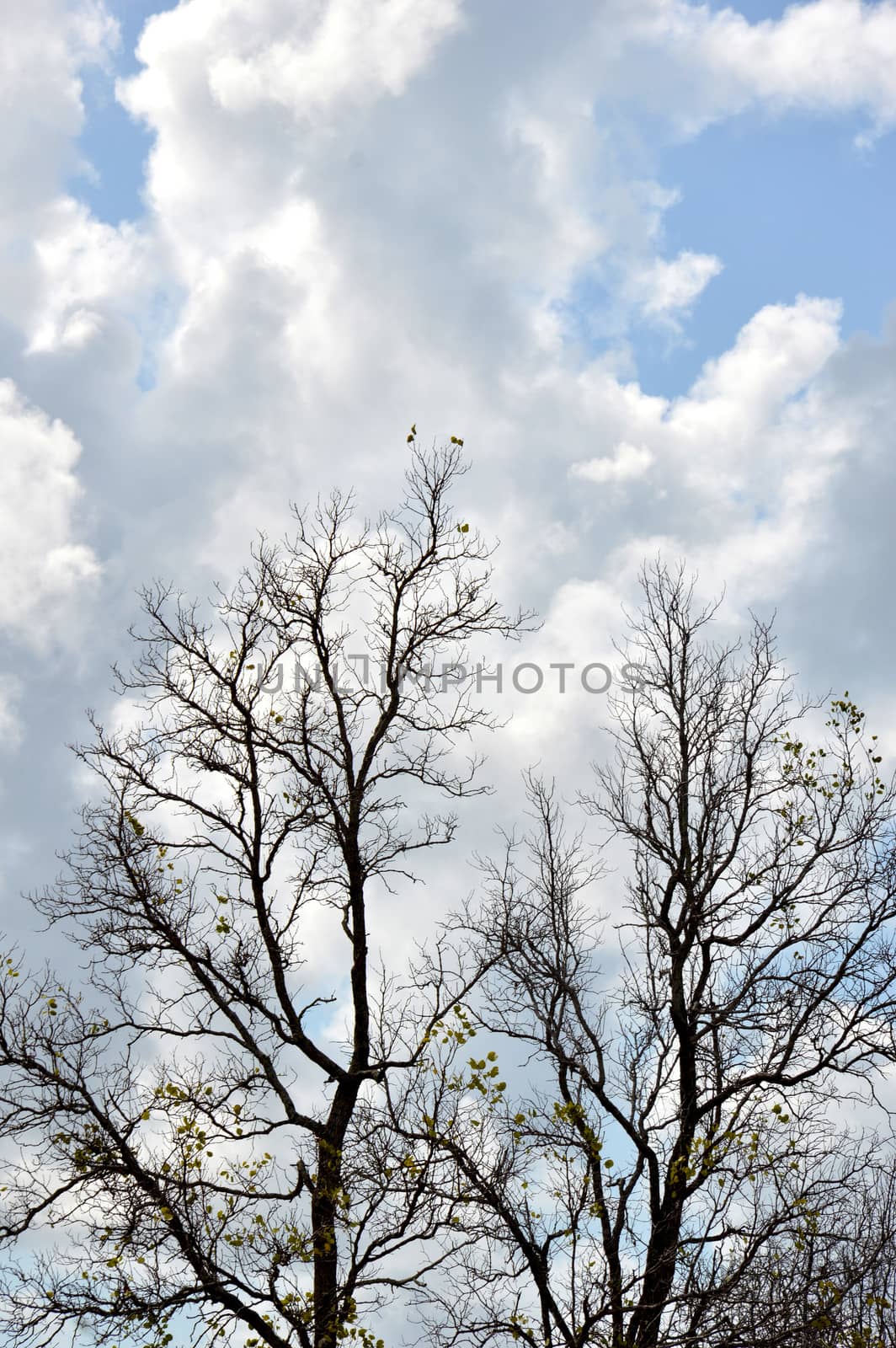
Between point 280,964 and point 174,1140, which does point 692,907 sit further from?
point 174,1140

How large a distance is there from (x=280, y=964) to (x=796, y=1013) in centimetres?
624

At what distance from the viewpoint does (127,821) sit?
1417 centimetres

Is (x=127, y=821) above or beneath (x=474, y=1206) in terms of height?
above

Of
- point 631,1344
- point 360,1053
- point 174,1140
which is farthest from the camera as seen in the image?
point 360,1053

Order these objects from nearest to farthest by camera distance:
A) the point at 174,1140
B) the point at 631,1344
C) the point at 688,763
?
Result: the point at 631,1344
the point at 174,1140
the point at 688,763

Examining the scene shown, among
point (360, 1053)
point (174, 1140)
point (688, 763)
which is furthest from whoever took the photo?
point (688, 763)

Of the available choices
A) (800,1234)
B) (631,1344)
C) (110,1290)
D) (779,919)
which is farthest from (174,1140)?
(779,919)

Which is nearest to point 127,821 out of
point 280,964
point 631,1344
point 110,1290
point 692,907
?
point 280,964

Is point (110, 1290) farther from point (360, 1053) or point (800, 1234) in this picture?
point (800, 1234)

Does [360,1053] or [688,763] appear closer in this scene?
[360,1053]

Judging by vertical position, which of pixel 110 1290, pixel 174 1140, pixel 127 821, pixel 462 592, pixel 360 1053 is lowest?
pixel 110 1290

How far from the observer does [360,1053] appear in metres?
13.8

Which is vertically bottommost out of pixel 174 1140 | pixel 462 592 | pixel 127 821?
pixel 174 1140

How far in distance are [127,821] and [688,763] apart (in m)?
7.39
